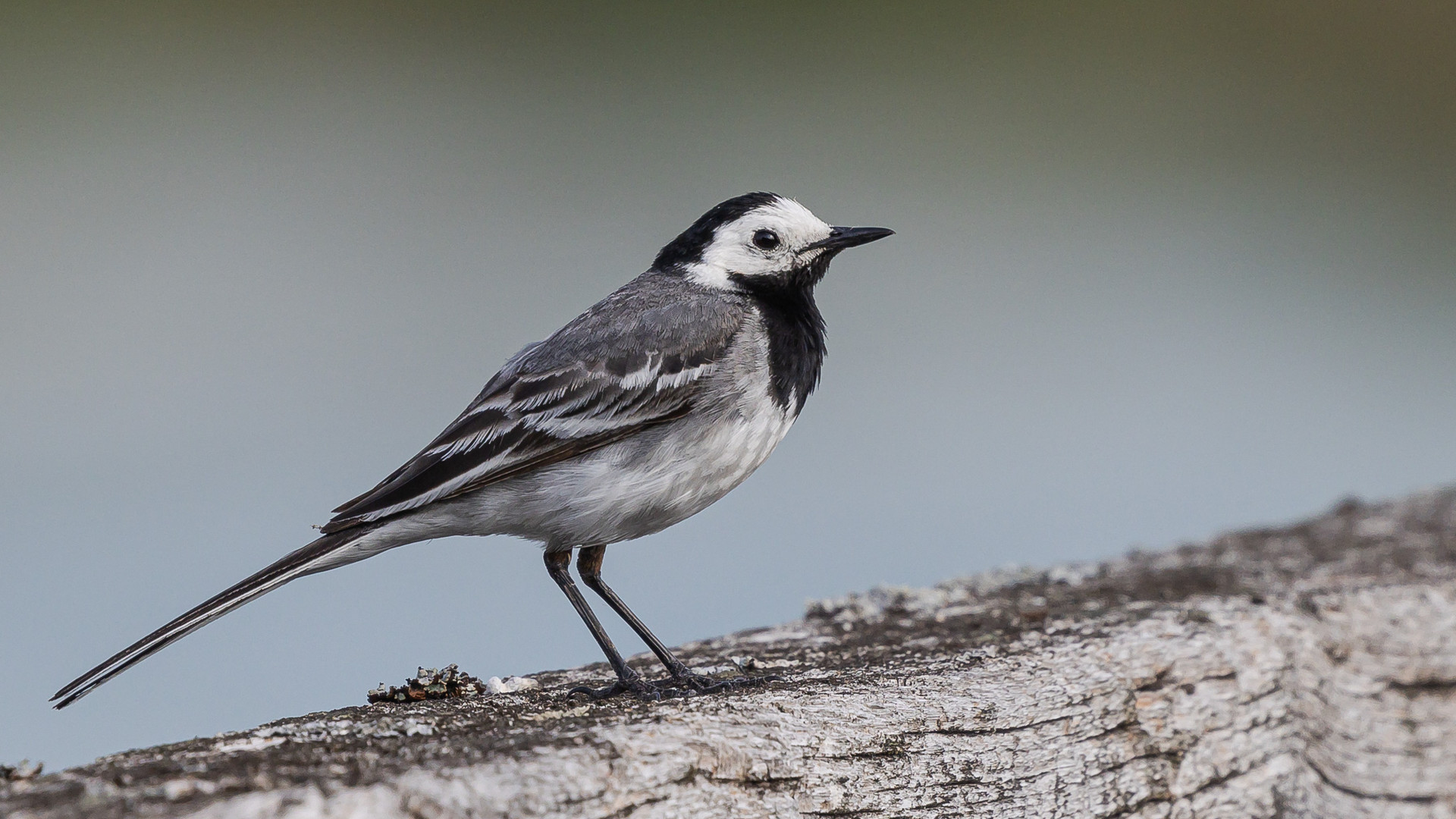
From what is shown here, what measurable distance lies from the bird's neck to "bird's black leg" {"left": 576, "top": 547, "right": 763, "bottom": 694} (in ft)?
2.95

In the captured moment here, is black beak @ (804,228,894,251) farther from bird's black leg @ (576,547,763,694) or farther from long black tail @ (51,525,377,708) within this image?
long black tail @ (51,525,377,708)

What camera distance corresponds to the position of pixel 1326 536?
6.41m

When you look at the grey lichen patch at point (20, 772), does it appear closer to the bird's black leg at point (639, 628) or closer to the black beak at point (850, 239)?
the bird's black leg at point (639, 628)

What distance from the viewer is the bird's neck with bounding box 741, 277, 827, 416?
4.15m

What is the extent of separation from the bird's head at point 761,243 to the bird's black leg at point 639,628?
114 centimetres

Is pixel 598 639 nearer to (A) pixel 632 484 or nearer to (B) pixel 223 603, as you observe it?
(A) pixel 632 484

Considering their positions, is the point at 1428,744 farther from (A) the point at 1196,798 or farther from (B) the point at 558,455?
(B) the point at 558,455

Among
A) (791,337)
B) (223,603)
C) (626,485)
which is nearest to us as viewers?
(223,603)

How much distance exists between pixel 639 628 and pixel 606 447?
73 cm

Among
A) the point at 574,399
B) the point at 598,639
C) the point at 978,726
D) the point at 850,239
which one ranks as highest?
the point at 850,239

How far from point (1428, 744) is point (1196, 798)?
4.50 feet

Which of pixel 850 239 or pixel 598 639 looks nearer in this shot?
pixel 598 639

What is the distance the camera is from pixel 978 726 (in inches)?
136

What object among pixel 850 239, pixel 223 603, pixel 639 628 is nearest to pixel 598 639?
pixel 639 628
